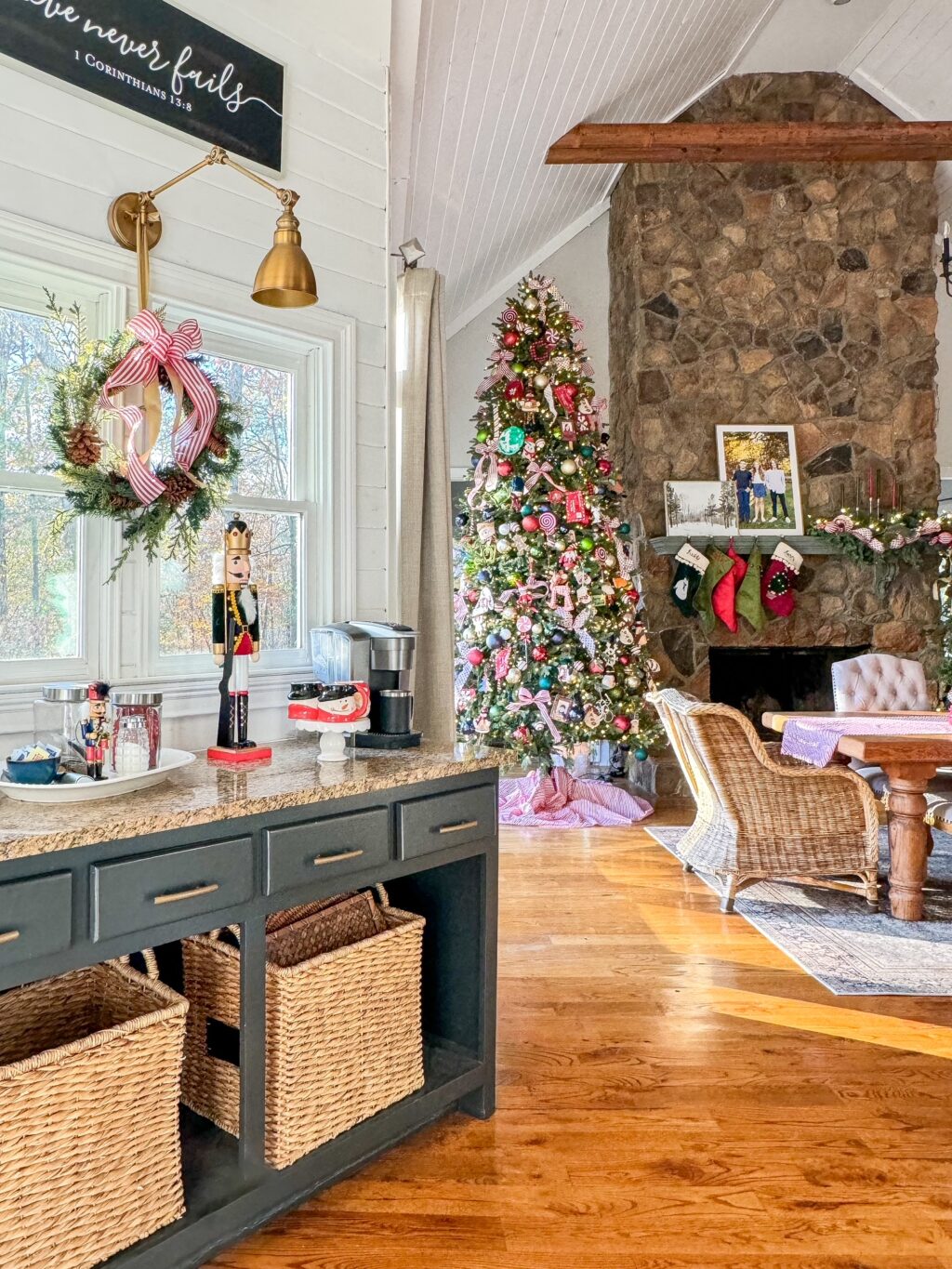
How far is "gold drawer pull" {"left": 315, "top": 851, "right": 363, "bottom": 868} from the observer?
5.96ft

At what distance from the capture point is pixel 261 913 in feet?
5.69

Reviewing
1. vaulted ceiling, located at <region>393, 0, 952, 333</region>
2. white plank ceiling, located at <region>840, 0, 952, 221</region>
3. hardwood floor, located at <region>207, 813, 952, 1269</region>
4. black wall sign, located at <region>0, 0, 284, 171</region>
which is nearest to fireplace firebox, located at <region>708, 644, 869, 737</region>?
vaulted ceiling, located at <region>393, 0, 952, 333</region>

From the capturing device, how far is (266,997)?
6.02ft

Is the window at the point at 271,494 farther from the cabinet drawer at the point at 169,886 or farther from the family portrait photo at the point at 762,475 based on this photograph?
the family portrait photo at the point at 762,475

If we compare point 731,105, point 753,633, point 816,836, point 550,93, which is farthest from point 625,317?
point 816,836

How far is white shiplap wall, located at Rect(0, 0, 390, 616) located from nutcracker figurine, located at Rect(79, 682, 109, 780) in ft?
3.70

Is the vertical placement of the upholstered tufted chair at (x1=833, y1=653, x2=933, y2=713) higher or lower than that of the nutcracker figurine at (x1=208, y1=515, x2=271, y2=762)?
lower

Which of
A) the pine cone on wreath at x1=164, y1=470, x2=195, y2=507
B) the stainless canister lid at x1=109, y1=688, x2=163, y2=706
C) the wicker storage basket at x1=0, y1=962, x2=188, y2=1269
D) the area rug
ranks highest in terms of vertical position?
the pine cone on wreath at x1=164, y1=470, x2=195, y2=507

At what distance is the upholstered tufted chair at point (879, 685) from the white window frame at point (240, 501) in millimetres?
3027

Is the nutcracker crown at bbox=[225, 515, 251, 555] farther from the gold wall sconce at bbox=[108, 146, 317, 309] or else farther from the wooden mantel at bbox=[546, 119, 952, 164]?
the wooden mantel at bbox=[546, 119, 952, 164]

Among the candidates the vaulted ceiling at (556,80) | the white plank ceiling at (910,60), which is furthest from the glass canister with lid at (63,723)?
the white plank ceiling at (910,60)

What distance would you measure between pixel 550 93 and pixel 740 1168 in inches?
184

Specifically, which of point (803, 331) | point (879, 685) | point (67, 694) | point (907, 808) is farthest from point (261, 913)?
point (803, 331)

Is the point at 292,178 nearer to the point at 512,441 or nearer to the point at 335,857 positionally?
the point at 335,857
